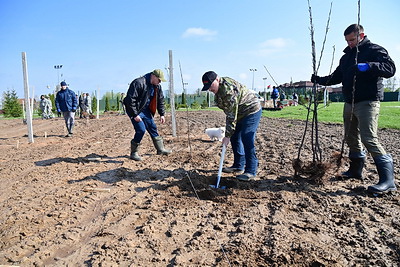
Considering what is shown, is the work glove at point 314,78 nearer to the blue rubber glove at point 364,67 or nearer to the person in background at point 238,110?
the blue rubber glove at point 364,67

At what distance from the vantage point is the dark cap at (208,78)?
3686mm

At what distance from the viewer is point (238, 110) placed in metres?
4.09

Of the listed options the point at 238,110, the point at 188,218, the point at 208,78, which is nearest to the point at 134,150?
the point at 238,110

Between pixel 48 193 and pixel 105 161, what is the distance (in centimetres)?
178

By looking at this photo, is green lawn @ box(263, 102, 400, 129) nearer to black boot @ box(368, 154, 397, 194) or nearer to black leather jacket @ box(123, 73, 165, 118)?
black boot @ box(368, 154, 397, 194)

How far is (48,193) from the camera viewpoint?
380 centimetres

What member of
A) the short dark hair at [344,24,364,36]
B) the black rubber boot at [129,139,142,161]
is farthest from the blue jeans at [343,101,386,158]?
the black rubber boot at [129,139,142,161]

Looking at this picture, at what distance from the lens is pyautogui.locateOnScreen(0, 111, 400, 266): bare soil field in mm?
2322

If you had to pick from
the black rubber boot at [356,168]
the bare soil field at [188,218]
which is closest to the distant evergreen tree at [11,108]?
the bare soil field at [188,218]

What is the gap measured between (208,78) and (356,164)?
2.41m

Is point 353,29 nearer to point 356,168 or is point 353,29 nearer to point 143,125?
point 356,168

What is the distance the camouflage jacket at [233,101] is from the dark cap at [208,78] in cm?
16

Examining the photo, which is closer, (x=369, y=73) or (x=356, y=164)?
(x=369, y=73)

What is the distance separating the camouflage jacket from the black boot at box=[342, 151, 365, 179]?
4.98 ft
